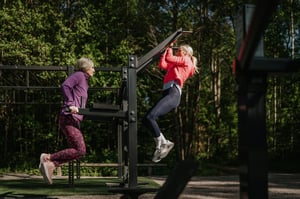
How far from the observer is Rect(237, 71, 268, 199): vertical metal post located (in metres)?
1.42

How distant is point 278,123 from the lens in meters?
16.5

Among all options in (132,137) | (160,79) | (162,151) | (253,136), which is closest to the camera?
(253,136)

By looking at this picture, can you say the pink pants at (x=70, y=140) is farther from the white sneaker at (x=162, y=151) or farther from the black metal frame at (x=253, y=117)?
the black metal frame at (x=253, y=117)

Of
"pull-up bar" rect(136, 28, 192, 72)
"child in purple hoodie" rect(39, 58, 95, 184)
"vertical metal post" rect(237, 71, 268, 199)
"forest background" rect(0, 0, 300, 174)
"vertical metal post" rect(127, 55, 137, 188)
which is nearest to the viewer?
"vertical metal post" rect(237, 71, 268, 199)

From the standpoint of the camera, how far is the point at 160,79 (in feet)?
54.3

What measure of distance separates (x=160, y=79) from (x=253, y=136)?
1514cm

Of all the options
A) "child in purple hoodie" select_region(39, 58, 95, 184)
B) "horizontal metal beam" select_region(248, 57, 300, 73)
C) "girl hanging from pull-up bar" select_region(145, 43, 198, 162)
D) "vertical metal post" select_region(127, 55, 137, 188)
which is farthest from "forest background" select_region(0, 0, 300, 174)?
"horizontal metal beam" select_region(248, 57, 300, 73)

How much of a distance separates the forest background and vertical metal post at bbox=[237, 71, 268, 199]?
43.5ft

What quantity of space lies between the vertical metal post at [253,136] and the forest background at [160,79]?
13.2 m

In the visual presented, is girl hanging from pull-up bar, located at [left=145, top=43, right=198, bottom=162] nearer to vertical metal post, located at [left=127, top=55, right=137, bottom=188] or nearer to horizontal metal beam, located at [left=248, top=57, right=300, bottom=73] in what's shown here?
vertical metal post, located at [left=127, top=55, right=137, bottom=188]

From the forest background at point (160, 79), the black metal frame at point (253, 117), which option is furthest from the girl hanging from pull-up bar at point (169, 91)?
the forest background at point (160, 79)

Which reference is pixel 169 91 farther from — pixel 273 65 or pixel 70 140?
pixel 273 65

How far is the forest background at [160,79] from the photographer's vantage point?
15.5 m

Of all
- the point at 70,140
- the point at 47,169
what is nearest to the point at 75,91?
the point at 70,140
